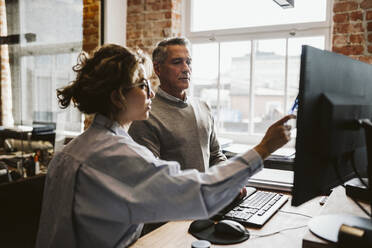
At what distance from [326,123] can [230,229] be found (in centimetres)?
51

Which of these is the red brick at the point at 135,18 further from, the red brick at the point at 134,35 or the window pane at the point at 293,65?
the window pane at the point at 293,65

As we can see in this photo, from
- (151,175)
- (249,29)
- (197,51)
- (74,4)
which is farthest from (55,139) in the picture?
(151,175)

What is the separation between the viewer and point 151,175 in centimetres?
92

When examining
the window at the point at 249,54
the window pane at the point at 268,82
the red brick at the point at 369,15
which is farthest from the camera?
the window pane at the point at 268,82

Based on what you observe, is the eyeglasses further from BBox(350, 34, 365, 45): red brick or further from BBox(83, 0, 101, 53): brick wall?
BBox(83, 0, 101, 53): brick wall

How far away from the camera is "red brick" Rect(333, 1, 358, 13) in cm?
249

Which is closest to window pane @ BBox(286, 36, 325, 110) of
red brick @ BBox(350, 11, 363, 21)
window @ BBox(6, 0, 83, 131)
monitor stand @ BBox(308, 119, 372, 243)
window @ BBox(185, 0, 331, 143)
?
window @ BBox(185, 0, 331, 143)

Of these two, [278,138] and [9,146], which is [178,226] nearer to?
[278,138]

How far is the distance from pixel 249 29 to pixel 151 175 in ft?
7.90

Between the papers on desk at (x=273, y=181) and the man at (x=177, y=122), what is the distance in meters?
0.27

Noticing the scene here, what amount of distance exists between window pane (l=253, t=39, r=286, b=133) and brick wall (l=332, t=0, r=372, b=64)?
0.48 metres

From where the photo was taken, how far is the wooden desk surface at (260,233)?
1.18 m

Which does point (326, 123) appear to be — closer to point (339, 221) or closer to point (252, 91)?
point (339, 221)

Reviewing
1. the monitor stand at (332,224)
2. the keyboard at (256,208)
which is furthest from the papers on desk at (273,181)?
the monitor stand at (332,224)
